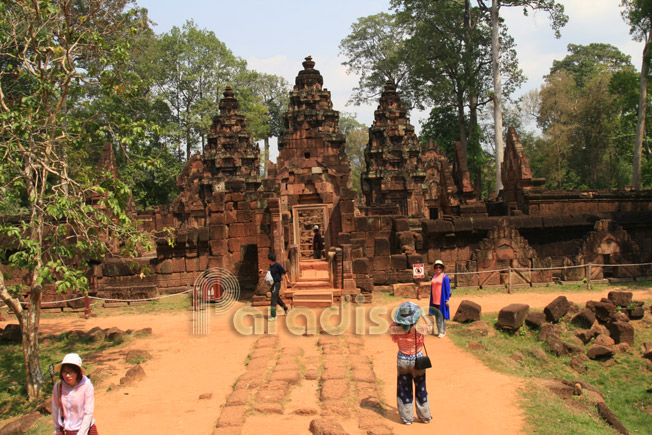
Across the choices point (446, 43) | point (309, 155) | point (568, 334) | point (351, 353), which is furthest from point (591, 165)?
point (351, 353)

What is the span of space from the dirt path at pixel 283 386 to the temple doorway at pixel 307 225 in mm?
6336

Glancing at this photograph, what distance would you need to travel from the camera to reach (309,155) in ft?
62.7

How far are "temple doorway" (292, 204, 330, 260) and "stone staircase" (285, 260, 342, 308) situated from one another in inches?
71.8

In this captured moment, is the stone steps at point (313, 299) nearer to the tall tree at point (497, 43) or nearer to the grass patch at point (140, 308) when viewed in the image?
the grass patch at point (140, 308)

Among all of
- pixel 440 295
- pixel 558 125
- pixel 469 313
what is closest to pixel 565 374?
pixel 469 313

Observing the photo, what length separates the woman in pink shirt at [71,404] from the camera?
5.09 m

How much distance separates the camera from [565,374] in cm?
940

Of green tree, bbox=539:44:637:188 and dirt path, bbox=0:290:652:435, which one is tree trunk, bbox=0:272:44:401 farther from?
green tree, bbox=539:44:637:188

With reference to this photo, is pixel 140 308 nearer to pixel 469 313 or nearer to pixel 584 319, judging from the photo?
pixel 469 313

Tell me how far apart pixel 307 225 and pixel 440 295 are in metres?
15.5

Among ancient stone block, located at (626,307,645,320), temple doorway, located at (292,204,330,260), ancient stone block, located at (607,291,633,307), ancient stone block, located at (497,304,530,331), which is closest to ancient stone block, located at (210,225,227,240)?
temple doorway, located at (292,204,330,260)

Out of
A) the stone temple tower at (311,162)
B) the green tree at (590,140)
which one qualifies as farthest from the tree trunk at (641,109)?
the stone temple tower at (311,162)

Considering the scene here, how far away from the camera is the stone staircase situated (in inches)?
501

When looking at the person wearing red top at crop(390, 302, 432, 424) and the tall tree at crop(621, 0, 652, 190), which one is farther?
the tall tree at crop(621, 0, 652, 190)
